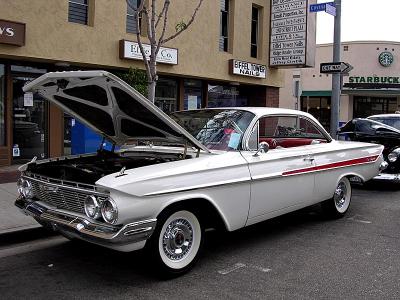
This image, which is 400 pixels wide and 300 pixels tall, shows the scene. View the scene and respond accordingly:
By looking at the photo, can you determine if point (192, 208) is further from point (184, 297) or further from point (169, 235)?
point (184, 297)

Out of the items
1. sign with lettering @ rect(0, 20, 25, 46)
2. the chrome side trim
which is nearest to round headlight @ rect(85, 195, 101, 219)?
the chrome side trim

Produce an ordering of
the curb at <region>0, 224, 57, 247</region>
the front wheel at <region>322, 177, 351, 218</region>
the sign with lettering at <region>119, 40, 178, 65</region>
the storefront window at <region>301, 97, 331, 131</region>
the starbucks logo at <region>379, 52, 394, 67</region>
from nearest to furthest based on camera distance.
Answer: the curb at <region>0, 224, 57, 247</region> < the front wheel at <region>322, 177, 351, 218</region> < the sign with lettering at <region>119, 40, 178, 65</region> < the starbucks logo at <region>379, 52, 394, 67</region> < the storefront window at <region>301, 97, 331, 131</region>

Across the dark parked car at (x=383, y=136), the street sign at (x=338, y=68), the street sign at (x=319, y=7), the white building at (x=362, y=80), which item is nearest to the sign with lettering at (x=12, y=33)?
the dark parked car at (x=383, y=136)

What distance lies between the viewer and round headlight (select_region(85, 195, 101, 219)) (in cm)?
403

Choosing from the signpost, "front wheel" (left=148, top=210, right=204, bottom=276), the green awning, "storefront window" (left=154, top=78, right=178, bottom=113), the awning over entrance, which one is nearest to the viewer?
"front wheel" (left=148, top=210, right=204, bottom=276)

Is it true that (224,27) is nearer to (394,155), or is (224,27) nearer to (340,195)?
(394,155)

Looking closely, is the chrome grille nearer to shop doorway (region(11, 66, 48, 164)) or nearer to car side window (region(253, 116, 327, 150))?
car side window (region(253, 116, 327, 150))

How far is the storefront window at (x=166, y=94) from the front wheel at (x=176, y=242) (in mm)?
9103

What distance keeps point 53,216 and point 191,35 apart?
30.9 ft

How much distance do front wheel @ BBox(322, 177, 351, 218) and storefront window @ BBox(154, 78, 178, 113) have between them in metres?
7.32

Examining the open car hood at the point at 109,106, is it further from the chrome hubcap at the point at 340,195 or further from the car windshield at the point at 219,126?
the chrome hubcap at the point at 340,195

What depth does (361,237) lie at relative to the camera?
598cm

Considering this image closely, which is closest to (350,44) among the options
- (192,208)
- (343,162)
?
(343,162)

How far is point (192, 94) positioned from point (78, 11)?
4.80 metres
